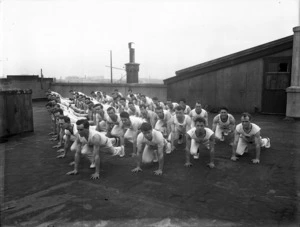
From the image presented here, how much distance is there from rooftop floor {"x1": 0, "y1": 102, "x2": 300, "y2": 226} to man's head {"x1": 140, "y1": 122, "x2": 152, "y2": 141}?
0.78 meters

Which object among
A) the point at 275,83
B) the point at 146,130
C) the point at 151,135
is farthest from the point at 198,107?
the point at 275,83

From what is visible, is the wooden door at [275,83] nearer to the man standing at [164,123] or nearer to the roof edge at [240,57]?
the roof edge at [240,57]

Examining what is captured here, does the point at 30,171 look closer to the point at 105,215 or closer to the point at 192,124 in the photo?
the point at 105,215

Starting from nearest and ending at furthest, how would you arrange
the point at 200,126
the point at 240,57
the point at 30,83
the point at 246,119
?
1. the point at 200,126
2. the point at 246,119
3. the point at 240,57
4. the point at 30,83

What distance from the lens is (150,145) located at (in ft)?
21.4

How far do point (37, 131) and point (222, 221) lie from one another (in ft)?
30.4

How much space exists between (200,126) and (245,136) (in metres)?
1.47

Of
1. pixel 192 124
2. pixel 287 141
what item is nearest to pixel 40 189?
pixel 192 124

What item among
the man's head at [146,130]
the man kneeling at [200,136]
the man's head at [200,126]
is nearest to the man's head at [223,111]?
the man kneeling at [200,136]

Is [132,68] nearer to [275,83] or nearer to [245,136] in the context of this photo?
[275,83]

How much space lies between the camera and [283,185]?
512 cm

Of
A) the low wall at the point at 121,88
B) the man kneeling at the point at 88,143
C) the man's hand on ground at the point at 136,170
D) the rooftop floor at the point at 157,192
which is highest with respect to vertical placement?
the low wall at the point at 121,88

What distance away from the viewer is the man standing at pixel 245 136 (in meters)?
6.52

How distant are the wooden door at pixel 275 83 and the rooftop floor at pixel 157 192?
7.12 metres
